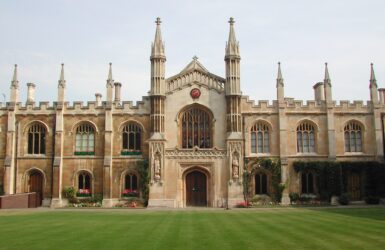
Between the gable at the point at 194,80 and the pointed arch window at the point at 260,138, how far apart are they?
4.59 metres

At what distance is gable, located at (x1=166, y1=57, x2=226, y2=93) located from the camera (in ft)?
124

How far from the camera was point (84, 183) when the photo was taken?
1512 inches

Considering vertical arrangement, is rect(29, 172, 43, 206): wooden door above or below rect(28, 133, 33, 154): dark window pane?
below

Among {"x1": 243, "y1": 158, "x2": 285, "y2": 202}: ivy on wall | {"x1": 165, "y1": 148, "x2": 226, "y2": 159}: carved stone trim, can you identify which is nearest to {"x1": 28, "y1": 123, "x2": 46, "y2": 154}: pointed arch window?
{"x1": 165, "y1": 148, "x2": 226, "y2": 159}: carved stone trim

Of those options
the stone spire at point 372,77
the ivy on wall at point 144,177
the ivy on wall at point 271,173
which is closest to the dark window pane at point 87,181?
the ivy on wall at point 144,177

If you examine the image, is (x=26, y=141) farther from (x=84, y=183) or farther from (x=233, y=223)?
(x=233, y=223)

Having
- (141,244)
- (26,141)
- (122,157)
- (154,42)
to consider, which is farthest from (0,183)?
(141,244)

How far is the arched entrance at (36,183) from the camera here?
1519 inches

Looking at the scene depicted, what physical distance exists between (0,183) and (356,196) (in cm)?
3054

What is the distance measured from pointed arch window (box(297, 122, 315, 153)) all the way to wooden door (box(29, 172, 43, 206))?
22.5 meters

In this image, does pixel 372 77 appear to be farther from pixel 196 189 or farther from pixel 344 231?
pixel 344 231

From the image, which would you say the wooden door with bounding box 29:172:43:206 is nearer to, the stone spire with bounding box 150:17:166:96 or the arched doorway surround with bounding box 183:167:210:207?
the stone spire with bounding box 150:17:166:96

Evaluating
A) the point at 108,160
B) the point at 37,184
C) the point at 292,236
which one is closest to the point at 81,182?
the point at 108,160

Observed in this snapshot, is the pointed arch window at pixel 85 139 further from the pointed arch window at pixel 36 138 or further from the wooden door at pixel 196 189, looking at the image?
the wooden door at pixel 196 189
